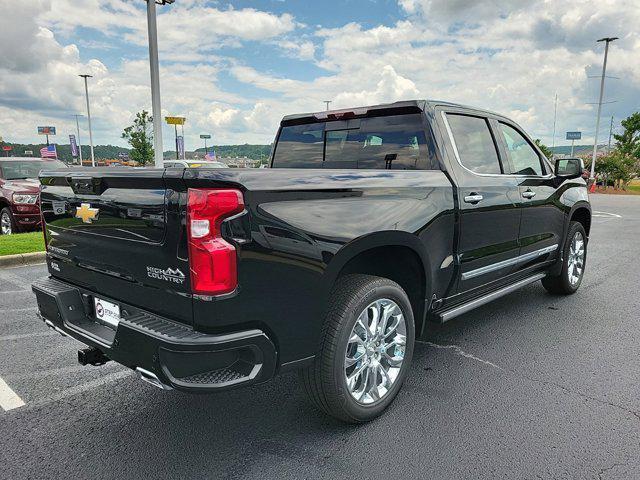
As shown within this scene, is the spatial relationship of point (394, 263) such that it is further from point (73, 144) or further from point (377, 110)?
point (73, 144)

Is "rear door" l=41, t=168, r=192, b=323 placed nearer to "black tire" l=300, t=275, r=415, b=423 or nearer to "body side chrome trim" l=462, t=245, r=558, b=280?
"black tire" l=300, t=275, r=415, b=423

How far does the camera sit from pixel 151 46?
10680mm

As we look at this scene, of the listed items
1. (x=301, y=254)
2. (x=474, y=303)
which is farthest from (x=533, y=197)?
(x=301, y=254)

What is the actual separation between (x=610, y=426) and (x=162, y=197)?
2746mm

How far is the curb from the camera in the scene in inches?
276

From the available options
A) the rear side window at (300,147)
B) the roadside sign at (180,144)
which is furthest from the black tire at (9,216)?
the roadside sign at (180,144)

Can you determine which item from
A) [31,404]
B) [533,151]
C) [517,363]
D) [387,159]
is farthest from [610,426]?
[31,404]

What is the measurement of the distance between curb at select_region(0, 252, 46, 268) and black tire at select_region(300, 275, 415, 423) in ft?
20.8

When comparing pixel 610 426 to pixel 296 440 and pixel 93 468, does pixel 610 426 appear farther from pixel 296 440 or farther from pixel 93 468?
pixel 93 468

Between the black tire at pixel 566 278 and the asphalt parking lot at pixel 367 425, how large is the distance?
3.52 ft

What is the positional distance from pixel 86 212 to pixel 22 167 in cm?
934

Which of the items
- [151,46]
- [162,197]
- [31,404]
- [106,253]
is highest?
[151,46]

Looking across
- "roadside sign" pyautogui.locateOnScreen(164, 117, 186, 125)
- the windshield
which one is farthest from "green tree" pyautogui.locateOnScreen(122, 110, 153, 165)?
the windshield

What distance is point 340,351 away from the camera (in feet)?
8.14
